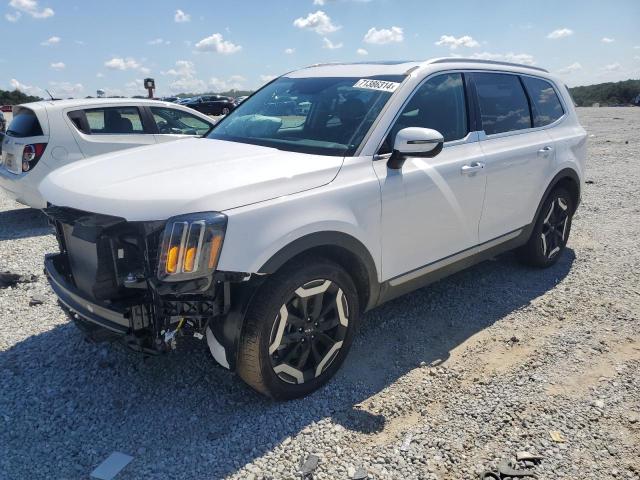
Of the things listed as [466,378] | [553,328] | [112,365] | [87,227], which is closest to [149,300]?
[87,227]

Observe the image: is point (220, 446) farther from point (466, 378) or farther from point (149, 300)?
point (466, 378)

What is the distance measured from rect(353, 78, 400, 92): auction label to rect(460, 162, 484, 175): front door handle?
805 mm

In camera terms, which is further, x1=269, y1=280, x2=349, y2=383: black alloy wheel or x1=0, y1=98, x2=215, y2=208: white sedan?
x1=0, y1=98, x2=215, y2=208: white sedan

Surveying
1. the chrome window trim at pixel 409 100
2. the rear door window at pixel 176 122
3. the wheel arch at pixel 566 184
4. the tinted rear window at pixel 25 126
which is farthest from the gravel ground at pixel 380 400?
the rear door window at pixel 176 122

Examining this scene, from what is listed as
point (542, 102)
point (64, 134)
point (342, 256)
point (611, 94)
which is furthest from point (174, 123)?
point (611, 94)

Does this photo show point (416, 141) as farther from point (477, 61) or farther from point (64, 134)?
point (64, 134)

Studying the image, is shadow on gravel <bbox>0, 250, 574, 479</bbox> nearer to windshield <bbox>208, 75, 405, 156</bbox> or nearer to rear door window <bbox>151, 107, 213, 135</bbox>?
windshield <bbox>208, 75, 405, 156</bbox>

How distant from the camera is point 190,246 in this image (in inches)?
97.5

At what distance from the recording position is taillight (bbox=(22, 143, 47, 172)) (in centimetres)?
662

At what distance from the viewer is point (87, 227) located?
107 inches

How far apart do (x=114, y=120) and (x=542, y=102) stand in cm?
564

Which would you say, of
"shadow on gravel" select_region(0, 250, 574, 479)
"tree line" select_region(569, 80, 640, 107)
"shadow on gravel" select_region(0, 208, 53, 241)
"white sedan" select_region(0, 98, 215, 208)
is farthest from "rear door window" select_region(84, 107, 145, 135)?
"tree line" select_region(569, 80, 640, 107)

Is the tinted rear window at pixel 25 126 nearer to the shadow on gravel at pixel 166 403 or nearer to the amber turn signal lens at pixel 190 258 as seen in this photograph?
the shadow on gravel at pixel 166 403

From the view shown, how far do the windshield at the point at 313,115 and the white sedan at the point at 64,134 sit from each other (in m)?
3.60
